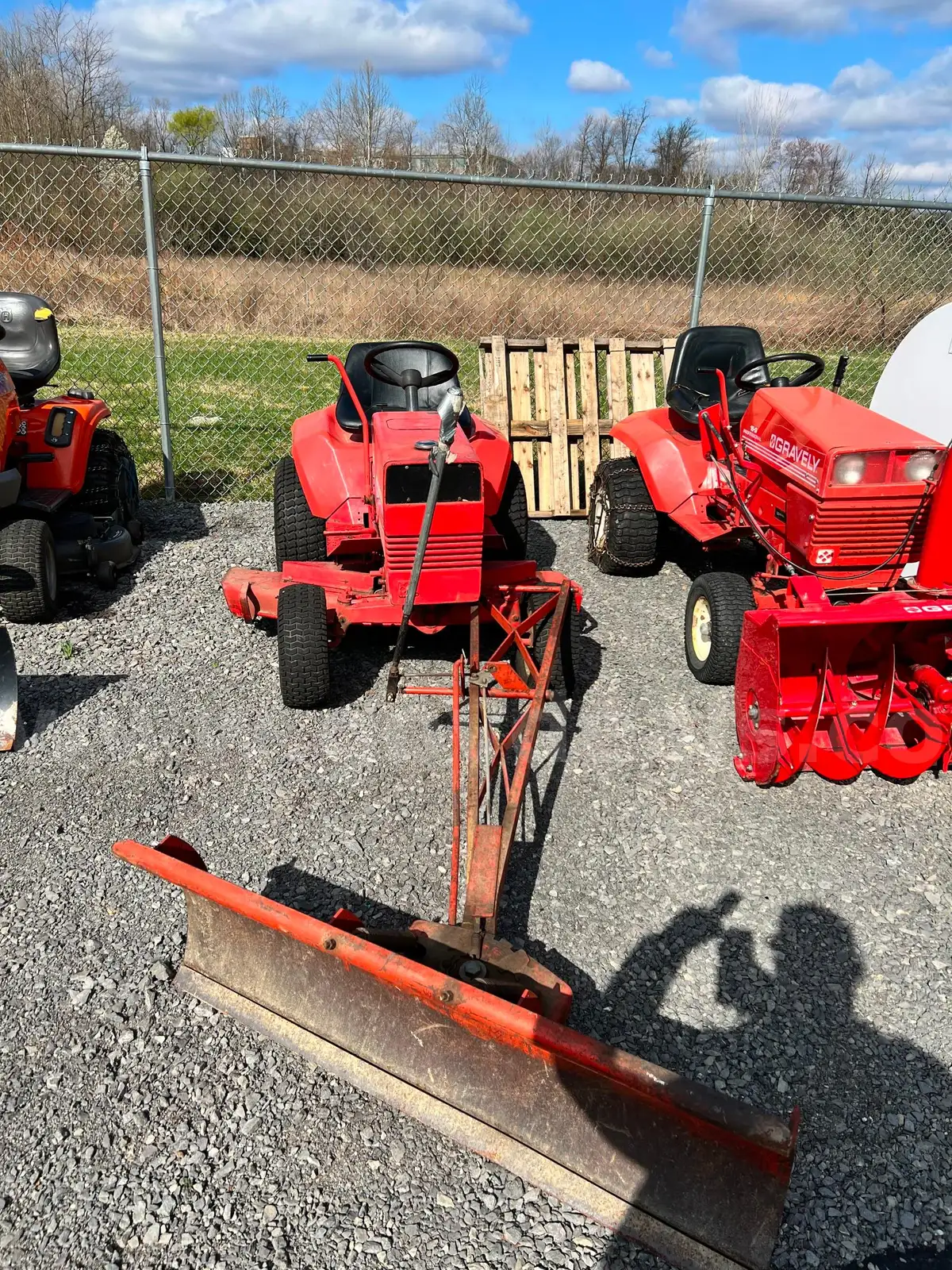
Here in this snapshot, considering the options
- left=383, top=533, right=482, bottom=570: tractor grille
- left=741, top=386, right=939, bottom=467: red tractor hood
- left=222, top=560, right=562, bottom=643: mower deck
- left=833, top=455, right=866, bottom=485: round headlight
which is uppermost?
left=741, top=386, right=939, bottom=467: red tractor hood

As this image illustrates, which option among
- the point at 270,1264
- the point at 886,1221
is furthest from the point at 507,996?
the point at 886,1221

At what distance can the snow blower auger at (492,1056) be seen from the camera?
77.2 inches

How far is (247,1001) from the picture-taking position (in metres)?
2.64

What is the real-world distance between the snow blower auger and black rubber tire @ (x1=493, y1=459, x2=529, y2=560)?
2.43 metres

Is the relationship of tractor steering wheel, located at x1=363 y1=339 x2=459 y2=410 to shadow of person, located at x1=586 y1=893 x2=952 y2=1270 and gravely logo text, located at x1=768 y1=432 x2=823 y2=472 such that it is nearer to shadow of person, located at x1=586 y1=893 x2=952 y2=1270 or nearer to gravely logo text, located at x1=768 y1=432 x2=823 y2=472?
gravely logo text, located at x1=768 y1=432 x2=823 y2=472

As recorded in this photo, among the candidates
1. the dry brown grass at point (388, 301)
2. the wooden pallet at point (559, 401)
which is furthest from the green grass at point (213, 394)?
the wooden pallet at point (559, 401)

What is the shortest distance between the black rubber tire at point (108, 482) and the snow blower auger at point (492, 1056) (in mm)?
3588

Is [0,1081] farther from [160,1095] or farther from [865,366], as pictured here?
[865,366]

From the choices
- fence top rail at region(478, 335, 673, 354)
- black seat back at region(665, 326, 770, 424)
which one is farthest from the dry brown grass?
black seat back at region(665, 326, 770, 424)

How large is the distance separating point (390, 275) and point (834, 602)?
7636 mm

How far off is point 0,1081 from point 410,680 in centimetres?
247

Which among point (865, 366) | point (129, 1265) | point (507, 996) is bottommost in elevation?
point (129, 1265)

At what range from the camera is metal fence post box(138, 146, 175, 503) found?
6008mm

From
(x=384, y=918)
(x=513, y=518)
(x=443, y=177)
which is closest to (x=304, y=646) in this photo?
(x=384, y=918)
